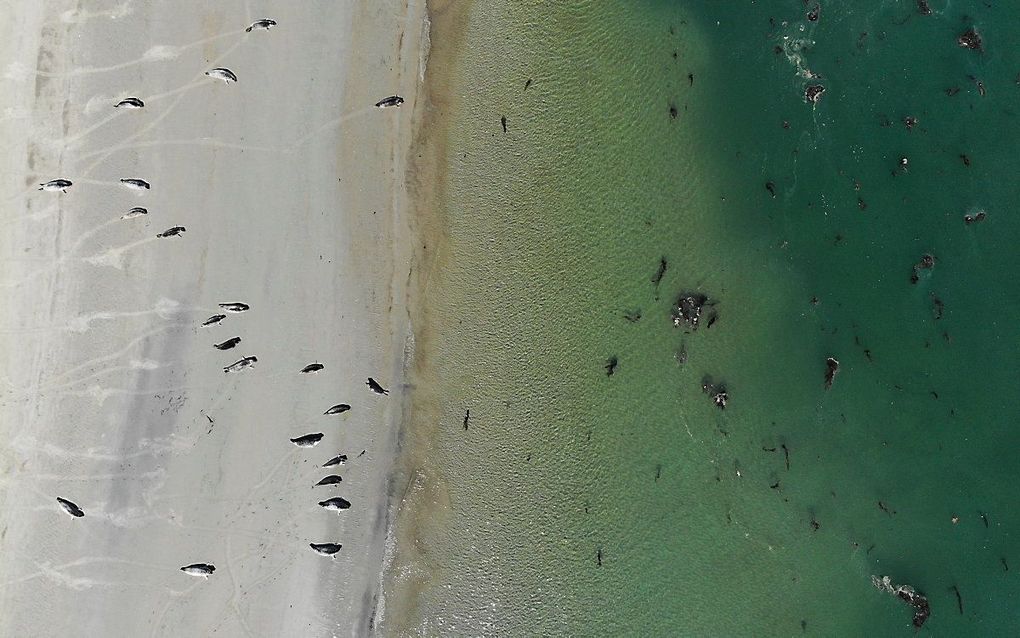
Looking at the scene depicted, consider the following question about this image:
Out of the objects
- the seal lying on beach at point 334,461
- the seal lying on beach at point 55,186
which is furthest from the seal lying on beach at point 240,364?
the seal lying on beach at point 55,186

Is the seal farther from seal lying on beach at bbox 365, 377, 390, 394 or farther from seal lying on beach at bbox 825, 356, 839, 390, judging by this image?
seal lying on beach at bbox 825, 356, 839, 390

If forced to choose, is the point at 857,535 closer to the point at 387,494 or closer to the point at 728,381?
the point at 728,381

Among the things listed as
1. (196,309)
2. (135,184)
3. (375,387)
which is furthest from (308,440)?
(135,184)

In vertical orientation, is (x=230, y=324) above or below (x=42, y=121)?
below

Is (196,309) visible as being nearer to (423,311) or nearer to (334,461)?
(334,461)

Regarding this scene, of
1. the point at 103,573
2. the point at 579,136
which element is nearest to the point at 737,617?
the point at 579,136

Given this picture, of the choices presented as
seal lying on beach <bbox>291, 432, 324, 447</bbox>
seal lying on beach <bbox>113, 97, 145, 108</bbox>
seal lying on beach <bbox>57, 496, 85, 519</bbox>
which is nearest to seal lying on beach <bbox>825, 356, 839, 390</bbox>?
seal lying on beach <bbox>291, 432, 324, 447</bbox>

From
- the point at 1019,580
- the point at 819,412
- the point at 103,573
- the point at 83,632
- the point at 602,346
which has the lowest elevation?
the point at 83,632
